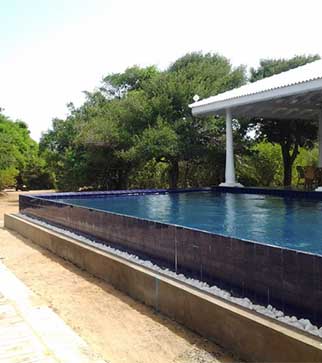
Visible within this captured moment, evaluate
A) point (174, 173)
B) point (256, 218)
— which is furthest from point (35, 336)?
point (174, 173)

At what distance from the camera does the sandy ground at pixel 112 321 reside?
154 inches

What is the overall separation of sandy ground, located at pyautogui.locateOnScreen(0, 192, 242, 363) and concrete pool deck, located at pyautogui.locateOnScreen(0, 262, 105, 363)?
14 cm

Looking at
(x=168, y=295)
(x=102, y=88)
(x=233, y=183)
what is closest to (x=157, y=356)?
(x=168, y=295)

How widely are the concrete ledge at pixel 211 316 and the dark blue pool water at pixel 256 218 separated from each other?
1645 mm

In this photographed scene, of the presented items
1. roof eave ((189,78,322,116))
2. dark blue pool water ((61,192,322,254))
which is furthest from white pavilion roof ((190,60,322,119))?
dark blue pool water ((61,192,322,254))

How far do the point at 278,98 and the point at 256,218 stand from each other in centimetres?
590

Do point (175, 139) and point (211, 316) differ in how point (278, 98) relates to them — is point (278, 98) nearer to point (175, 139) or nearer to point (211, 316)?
point (175, 139)

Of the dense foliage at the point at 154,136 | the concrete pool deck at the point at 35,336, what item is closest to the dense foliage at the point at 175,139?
the dense foliage at the point at 154,136

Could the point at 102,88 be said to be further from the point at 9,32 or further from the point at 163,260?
the point at 163,260

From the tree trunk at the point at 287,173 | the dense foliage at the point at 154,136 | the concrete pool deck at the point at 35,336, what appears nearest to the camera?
the concrete pool deck at the point at 35,336

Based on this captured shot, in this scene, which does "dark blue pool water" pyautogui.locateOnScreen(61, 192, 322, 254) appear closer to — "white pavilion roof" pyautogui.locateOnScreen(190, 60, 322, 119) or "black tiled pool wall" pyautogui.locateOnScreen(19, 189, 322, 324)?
"black tiled pool wall" pyautogui.locateOnScreen(19, 189, 322, 324)

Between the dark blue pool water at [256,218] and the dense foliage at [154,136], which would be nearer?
the dark blue pool water at [256,218]

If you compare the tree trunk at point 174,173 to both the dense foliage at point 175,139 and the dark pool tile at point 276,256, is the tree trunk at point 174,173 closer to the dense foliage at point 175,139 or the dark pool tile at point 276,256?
the dense foliage at point 175,139

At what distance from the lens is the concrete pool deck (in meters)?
3.77
